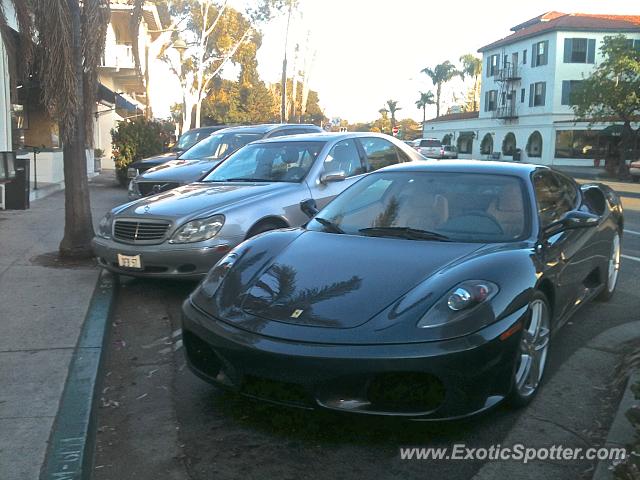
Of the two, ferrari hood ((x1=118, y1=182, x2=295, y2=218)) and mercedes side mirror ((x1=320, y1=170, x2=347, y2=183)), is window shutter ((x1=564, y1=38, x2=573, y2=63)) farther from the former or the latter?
ferrari hood ((x1=118, y1=182, x2=295, y2=218))

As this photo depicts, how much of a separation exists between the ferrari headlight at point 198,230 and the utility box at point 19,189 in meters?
6.94

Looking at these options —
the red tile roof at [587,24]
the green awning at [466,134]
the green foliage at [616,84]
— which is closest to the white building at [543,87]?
the red tile roof at [587,24]

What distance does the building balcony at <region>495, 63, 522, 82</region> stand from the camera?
189ft

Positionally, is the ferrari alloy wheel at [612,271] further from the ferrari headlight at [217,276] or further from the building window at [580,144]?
the building window at [580,144]

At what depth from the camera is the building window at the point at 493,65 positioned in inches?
2389

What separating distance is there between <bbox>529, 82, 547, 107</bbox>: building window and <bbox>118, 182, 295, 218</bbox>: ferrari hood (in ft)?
167

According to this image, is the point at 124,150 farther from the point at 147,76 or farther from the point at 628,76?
the point at 628,76

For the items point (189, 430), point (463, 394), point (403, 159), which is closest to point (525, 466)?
point (463, 394)

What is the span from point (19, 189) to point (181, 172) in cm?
325

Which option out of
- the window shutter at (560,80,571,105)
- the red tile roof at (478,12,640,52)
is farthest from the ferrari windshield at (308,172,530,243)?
the red tile roof at (478,12,640,52)

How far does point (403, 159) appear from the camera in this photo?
27.7 ft

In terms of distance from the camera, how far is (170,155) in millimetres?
14891

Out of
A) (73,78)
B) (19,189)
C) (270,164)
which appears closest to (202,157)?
(19,189)

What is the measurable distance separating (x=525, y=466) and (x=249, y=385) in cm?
141
